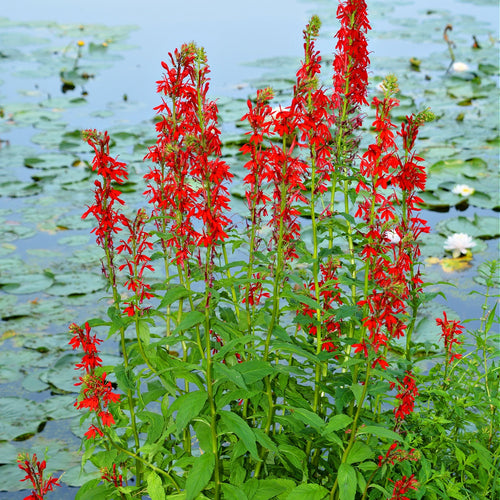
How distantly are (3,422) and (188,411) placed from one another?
1.49 metres

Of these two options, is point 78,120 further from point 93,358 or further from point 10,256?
point 93,358

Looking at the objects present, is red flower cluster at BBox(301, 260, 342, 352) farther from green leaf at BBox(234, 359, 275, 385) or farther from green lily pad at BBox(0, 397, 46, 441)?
green lily pad at BBox(0, 397, 46, 441)

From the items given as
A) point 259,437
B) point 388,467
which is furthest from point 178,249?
point 388,467

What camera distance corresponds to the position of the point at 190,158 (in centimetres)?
179

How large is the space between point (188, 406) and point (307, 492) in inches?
16.5

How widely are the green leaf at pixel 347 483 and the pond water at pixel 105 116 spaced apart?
48.9 inches

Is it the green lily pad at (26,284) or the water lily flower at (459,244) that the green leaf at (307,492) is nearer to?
the green lily pad at (26,284)

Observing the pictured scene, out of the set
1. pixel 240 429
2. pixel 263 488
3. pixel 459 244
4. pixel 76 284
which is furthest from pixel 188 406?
pixel 459 244

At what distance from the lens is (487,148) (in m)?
5.50

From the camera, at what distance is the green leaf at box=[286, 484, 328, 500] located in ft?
5.84

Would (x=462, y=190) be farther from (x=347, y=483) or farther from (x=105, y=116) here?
(x=347, y=483)

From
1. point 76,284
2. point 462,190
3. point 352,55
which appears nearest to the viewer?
point 352,55

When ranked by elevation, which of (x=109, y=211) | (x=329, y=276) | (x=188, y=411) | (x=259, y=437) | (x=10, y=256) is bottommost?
(x=10, y=256)

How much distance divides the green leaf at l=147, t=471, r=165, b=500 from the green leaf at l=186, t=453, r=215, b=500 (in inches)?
7.1
